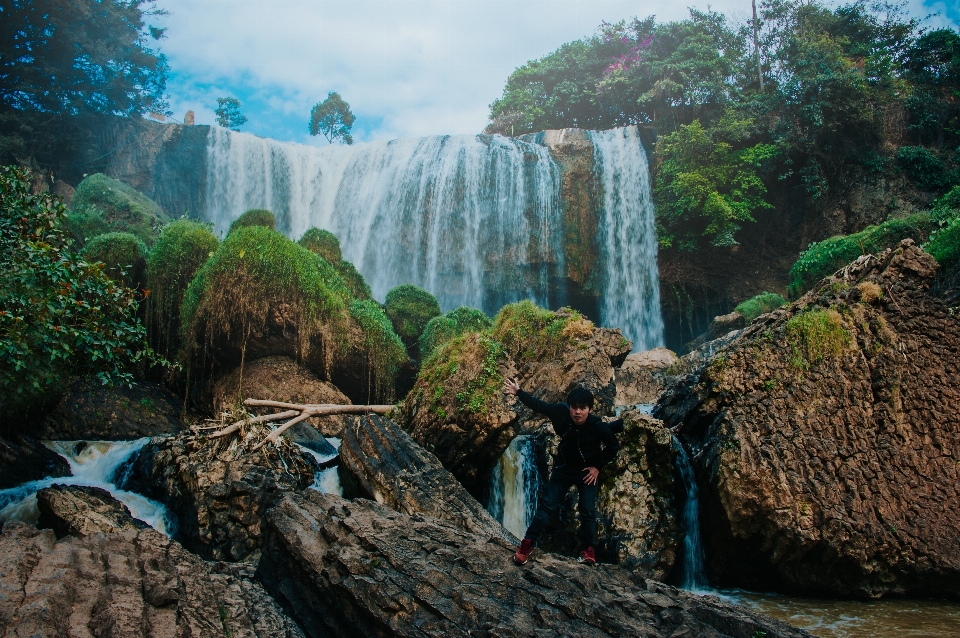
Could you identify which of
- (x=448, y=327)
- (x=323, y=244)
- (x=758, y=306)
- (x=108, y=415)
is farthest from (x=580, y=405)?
(x=758, y=306)

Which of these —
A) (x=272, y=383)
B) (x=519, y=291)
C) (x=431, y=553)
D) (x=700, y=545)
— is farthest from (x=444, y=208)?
(x=431, y=553)

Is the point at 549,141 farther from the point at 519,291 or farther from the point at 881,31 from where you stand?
the point at 881,31

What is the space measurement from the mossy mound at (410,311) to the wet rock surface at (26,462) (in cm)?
900

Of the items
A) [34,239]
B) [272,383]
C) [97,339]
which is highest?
[34,239]

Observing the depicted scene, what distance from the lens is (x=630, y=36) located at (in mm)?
28250

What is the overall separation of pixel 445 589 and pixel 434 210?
19.4m

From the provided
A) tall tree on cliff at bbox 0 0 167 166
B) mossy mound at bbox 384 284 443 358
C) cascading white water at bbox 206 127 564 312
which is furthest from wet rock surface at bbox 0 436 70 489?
tall tree on cliff at bbox 0 0 167 166

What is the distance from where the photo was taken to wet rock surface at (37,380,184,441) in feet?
29.8

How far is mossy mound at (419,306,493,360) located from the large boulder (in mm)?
7604

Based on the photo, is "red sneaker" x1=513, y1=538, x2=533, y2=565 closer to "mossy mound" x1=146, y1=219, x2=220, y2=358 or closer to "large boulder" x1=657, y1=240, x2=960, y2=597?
"large boulder" x1=657, y1=240, x2=960, y2=597

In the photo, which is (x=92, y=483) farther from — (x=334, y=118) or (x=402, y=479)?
(x=334, y=118)

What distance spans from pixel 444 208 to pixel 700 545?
17557 mm

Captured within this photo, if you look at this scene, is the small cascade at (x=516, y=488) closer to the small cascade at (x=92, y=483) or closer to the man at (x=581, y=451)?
the man at (x=581, y=451)

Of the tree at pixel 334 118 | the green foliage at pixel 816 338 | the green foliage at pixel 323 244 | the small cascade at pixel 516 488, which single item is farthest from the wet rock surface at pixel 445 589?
the tree at pixel 334 118
